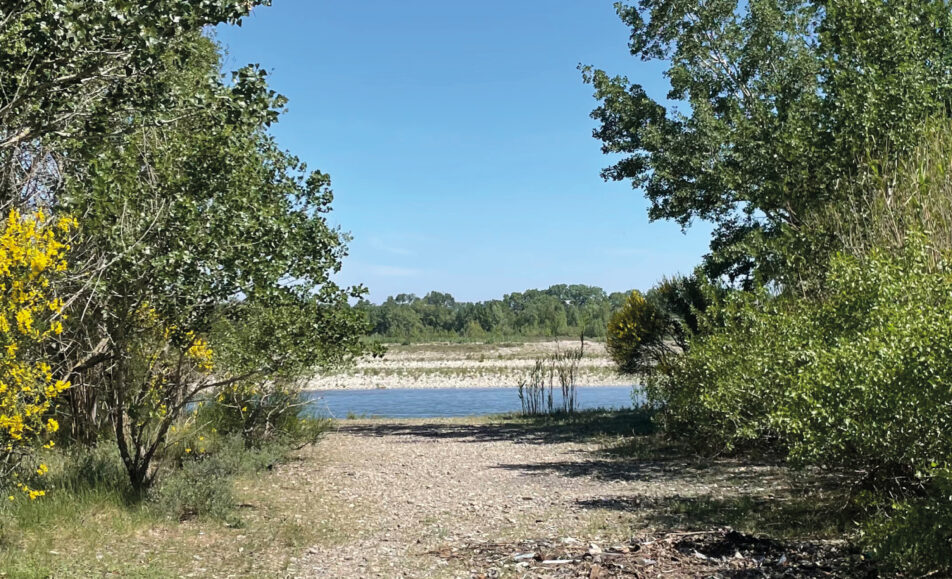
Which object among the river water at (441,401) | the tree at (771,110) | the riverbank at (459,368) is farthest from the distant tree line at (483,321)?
the tree at (771,110)

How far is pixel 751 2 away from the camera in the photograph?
1616 cm

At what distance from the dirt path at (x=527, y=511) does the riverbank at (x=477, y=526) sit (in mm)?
25

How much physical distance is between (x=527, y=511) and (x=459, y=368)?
45.3 meters

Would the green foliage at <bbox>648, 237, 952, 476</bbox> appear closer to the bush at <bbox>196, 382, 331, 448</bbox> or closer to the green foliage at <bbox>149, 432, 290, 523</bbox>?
the green foliage at <bbox>149, 432, 290, 523</bbox>

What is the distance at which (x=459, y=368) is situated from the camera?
54125 mm

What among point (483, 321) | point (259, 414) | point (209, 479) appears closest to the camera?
point (209, 479)

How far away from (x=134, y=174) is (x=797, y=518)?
24.5ft

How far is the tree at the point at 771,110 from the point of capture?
9695mm

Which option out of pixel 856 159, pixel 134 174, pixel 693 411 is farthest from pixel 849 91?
pixel 134 174

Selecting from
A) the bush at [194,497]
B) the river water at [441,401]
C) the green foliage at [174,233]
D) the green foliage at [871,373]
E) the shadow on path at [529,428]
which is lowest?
the river water at [441,401]

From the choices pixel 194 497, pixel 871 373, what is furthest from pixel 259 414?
pixel 871 373

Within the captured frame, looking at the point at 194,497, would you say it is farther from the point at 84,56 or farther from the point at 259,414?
the point at 84,56

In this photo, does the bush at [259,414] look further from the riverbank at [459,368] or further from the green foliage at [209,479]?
the riverbank at [459,368]

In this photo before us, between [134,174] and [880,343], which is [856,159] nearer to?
[880,343]
